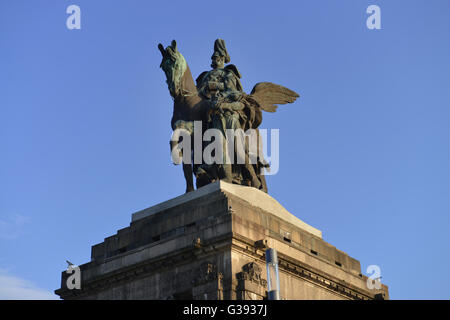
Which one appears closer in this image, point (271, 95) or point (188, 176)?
point (188, 176)

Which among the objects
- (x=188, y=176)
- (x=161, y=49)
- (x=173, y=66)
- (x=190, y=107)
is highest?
(x=161, y=49)

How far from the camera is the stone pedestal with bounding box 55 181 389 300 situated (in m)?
29.8

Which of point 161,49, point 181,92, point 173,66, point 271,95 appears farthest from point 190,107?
point 271,95

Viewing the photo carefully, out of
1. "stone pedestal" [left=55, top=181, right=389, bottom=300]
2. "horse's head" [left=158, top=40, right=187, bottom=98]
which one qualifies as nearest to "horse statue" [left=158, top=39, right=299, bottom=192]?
"horse's head" [left=158, top=40, right=187, bottom=98]

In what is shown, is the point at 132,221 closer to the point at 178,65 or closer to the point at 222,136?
the point at 222,136

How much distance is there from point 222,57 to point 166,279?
42.9 feet

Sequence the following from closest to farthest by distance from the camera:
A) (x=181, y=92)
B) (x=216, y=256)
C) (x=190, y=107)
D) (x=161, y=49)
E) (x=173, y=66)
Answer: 1. (x=216, y=256)
2. (x=190, y=107)
3. (x=181, y=92)
4. (x=173, y=66)
5. (x=161, y=49)

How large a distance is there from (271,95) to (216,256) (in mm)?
12157

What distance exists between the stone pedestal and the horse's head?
6.10 m

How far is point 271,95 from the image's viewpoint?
130 feet

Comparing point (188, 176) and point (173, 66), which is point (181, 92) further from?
point (188, 176)

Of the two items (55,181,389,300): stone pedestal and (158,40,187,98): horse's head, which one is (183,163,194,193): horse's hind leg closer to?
(55,181,389,300): stone pedestal
